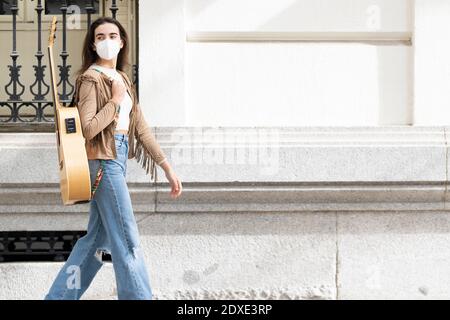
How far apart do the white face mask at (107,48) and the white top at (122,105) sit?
74 mm

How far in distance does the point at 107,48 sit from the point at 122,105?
A: 0.34 metres

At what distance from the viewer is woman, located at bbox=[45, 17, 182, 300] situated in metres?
5.89

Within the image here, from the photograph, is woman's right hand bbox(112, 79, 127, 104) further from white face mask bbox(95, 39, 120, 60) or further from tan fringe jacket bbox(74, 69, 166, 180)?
white face mask bbox(95, 39, 120, 60)

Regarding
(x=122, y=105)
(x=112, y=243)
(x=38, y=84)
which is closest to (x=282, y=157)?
(x=122, y=105)

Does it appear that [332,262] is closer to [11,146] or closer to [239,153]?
[239,153]

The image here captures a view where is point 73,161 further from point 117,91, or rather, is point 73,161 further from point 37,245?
point 37,245

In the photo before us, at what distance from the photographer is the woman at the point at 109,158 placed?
589 centimetres

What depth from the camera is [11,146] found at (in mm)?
7238

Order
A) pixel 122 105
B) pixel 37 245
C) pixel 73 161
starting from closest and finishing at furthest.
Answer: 1. pixel 73 161
2. pixel 122 105
3. pixel 37 245

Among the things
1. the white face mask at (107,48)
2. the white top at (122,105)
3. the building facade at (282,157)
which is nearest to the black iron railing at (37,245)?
the building facade at (282,157)

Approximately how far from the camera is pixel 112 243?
19.6ft

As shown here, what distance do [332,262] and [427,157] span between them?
0.98 metres
